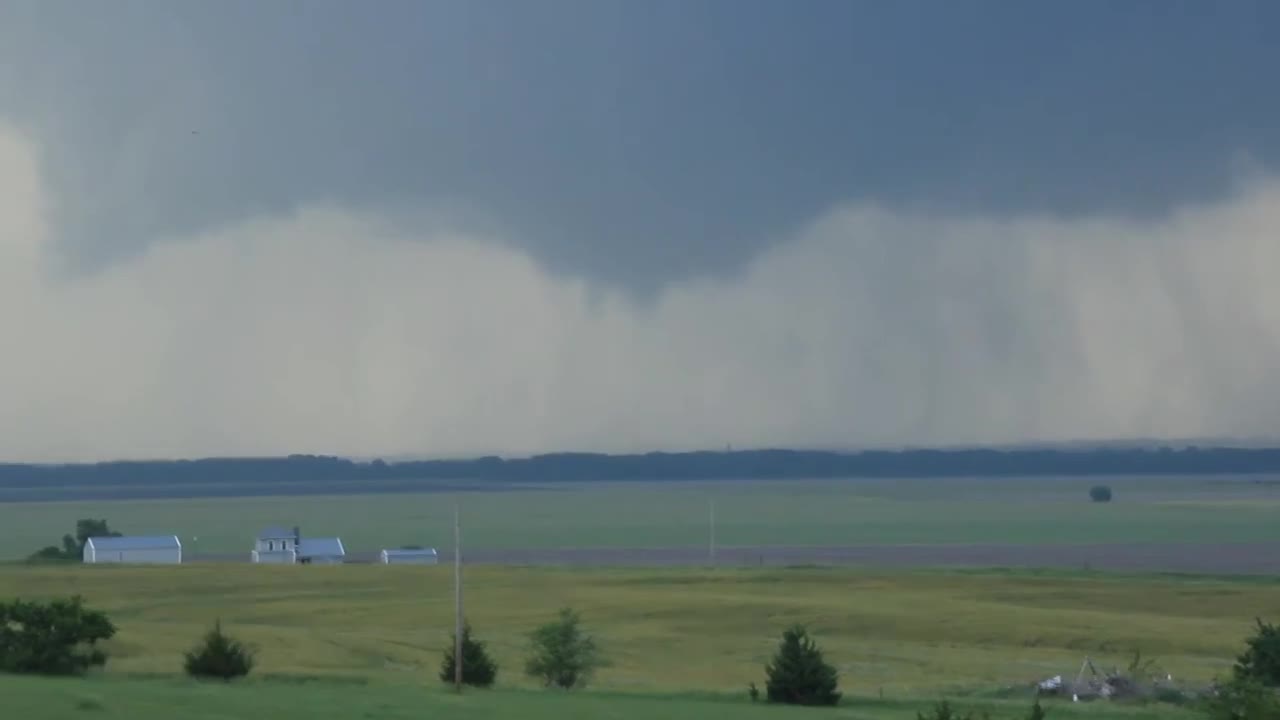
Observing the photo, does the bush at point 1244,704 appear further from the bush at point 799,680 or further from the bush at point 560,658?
the bush at point 560,658

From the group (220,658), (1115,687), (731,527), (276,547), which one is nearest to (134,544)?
(276,547)

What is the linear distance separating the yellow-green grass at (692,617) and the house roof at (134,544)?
1136cm

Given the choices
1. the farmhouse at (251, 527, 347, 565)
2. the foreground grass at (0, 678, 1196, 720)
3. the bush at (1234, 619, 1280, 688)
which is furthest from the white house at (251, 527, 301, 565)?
the bush at (1234, 619, 1280, 688)

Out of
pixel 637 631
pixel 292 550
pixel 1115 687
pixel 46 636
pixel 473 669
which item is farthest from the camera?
pixel 292 550

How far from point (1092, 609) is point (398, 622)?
26.3 metres

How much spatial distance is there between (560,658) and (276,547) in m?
64.7

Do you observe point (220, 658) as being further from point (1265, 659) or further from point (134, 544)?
point (134, 544)

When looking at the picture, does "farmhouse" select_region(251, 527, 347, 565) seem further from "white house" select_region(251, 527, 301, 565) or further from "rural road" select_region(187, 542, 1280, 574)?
"rural road" select_region(187, 542, 1280, 574)

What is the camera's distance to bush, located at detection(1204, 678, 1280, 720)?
20500mm

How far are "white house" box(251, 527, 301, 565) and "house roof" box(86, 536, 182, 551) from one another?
483 centimetres

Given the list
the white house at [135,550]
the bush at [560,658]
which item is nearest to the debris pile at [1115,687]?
the bush at [560,658]

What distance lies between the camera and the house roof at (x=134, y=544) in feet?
333

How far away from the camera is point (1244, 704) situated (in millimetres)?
21453

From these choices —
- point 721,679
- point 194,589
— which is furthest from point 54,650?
point 194,589
